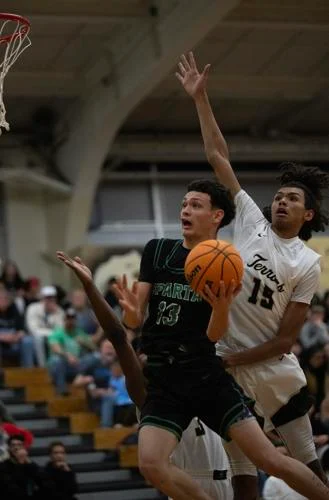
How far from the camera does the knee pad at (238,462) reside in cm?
882

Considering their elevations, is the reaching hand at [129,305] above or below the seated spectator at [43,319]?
below

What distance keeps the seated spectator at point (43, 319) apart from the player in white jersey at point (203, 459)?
887 centimetres

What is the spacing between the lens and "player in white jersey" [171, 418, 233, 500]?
908cm

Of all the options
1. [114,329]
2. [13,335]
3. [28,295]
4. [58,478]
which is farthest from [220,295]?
[28,295]

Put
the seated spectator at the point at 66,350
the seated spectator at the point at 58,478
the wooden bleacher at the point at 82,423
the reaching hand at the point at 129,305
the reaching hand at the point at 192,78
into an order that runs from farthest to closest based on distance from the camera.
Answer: the seated spectator at the point at 66,350
the wooden bleacher at the point at 82,423
the seated spectator at the point at 58,478
the reaching hand at the point at 192,78
the reaching hand at the point at 129,305

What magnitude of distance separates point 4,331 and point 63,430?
1.79 metres

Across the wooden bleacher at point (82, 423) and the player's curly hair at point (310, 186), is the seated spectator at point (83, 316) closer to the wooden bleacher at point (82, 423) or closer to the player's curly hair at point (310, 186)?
the wooden bleacher at point (82, 423)

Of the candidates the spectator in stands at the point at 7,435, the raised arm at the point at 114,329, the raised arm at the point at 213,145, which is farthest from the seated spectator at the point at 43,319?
the raised arm at the point at 114,329

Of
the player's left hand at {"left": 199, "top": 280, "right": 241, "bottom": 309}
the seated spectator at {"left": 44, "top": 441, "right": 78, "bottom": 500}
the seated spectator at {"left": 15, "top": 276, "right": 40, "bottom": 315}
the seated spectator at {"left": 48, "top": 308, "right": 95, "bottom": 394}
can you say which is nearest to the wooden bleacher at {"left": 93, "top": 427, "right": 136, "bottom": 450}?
the seated spectator at {"left": 48, "top": 308, "right": 95, "bottom": 394}

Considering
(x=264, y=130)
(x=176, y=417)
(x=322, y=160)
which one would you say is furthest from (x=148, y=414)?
(x=264, y=130)

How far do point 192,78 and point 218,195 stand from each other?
1.26m

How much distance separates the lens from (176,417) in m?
8.04

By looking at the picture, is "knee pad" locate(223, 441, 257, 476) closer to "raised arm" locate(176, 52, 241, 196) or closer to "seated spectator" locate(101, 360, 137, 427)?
"raised arm" locate(176, 52, 241, 196)

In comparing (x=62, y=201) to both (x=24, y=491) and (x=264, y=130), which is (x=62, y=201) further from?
(x=24, y=491)
